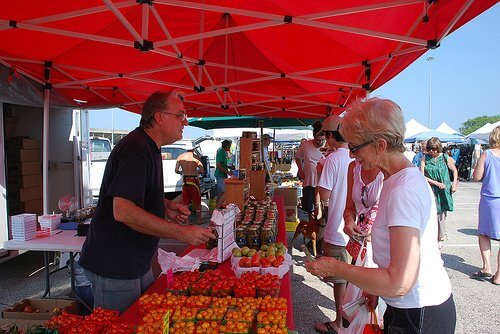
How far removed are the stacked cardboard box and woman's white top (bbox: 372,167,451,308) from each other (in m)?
6.55

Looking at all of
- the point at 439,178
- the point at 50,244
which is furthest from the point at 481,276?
the point at 50,244

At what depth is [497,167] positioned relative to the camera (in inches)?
193

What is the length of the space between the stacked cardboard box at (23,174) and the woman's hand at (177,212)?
475cm

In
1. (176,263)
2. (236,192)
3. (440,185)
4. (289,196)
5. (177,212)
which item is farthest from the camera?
(289,196)

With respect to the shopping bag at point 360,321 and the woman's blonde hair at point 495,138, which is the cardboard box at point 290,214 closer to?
the woman's blonde hair at point 495,138

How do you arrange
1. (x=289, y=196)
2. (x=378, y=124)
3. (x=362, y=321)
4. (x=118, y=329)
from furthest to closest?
(x=289, y=196), (x=362, y=321), (x=118, y=329), (x=378, y=124)

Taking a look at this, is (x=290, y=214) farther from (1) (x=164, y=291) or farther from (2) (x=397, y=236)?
(2) (x=397, y=236)

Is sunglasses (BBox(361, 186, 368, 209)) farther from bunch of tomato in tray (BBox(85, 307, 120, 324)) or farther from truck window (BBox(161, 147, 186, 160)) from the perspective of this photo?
truck window (BBox(161, 147, 186, 160))

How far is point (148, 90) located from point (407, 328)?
5.94 metres

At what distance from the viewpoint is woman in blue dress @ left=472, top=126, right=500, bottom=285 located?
4.92 m

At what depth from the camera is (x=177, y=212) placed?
2.92 m

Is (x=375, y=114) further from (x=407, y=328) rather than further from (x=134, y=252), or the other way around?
(x=134, y=252)

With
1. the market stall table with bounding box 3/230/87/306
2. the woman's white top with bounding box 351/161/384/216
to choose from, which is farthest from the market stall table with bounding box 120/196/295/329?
the market stall table with bounding box 3/230/87/306

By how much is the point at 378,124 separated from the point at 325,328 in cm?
291
